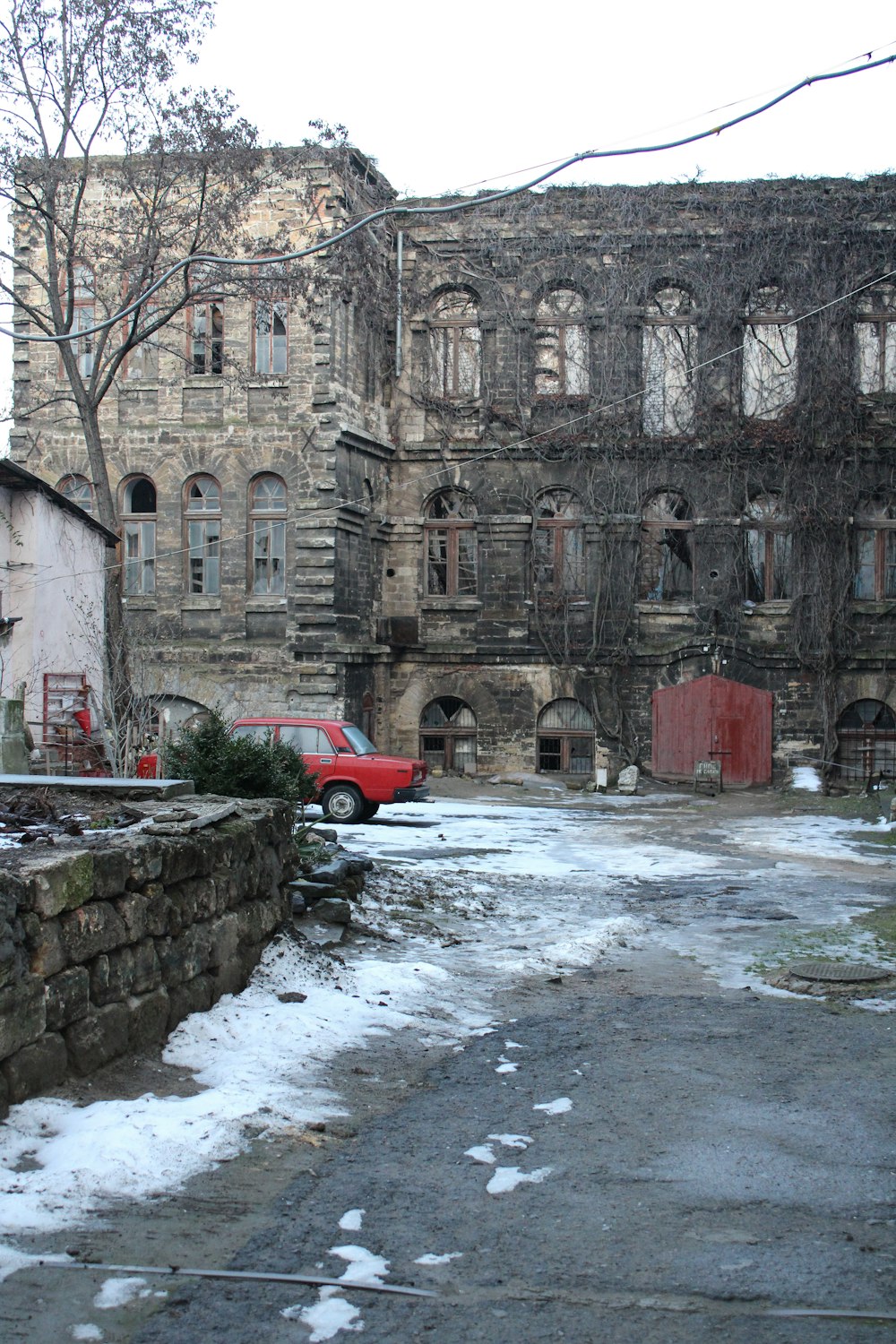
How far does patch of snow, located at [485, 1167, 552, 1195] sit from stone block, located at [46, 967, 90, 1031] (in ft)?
6.89

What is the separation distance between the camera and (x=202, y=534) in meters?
25.9

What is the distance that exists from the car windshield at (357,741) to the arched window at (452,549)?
7.37 meters

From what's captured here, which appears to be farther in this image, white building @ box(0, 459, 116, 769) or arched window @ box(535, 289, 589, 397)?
arched window @ box(535, 289, 589, 397)

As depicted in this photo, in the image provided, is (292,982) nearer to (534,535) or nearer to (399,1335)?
(399,1335)

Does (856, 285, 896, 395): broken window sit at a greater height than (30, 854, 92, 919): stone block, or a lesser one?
greater

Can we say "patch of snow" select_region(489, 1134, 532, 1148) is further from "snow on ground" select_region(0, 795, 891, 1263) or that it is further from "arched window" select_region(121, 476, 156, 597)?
"arched window" select_region(121, 476, 156, 597)

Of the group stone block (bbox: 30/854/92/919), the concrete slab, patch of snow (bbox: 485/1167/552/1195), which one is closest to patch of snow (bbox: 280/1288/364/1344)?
patch of snow (bbox: 485/1167/552/1195)

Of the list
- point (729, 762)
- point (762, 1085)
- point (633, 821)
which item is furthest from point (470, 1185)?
point (729, 762)

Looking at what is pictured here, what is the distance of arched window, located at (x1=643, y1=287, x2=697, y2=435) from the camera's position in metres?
26.8

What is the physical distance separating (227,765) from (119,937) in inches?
220

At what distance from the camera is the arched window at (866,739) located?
86.3 ft

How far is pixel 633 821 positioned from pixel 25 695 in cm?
968

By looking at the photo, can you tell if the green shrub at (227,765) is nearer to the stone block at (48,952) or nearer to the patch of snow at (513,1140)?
the stone block at (48,952)

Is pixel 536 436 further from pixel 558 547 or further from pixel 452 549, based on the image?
pixel 452 549
